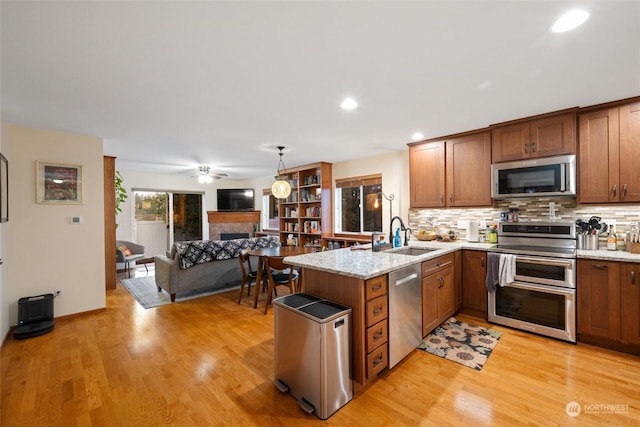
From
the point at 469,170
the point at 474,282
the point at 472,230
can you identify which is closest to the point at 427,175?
the point at 469,170

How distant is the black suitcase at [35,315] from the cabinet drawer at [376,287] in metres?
3.60

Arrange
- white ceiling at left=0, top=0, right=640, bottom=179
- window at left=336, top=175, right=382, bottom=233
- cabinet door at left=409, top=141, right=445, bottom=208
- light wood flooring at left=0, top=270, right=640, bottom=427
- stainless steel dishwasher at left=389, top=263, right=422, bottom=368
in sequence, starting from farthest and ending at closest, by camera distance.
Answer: window at left=336, top=175, right=382, bottom=233 → cabinet door at left=409, top=141, right=445, bottom=208 → stainless steel dishwasher at left=389, top=263, right=422, bottom=368 → light wood flooring at left=0, top=270, right=640, bottom=427 → white ceiling at left=0, top=0, right=640, bottom=179

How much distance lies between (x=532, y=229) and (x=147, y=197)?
802 centimetres

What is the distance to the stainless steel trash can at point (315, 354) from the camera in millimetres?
1801

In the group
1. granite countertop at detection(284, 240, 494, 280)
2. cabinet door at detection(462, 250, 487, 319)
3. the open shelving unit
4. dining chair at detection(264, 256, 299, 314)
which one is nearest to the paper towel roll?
cabinet door at detection(462, 250, 487, 319)

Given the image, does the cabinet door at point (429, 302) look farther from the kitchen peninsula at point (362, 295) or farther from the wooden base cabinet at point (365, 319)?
the wooden base cabinet at point (365, 319)

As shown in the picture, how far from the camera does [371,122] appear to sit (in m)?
3.26

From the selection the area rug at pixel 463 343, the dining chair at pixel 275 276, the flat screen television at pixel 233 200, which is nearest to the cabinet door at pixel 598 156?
the area rug at pixel 463 343

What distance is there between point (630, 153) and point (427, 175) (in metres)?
1.97

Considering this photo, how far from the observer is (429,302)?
2736mm

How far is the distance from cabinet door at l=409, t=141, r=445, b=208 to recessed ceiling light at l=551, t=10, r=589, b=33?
2.26 metres

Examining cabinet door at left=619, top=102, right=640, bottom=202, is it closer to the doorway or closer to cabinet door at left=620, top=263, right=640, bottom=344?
cabinet door at left=620, top=263, right=640, bottom=344

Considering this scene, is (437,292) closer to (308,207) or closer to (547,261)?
(547,261)

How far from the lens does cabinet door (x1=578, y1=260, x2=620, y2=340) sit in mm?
2484
